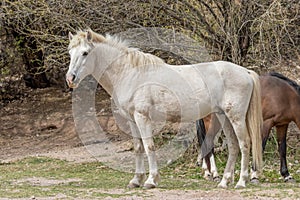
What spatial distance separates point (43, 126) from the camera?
47.0 ft

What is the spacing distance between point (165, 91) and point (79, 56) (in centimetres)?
108

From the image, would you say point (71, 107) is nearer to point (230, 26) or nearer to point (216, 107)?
point (230, 26)

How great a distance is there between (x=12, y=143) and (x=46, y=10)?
14.4 feet

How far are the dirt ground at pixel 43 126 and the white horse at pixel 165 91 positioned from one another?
3631 millimetres

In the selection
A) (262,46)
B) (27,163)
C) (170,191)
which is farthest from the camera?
(27,163)

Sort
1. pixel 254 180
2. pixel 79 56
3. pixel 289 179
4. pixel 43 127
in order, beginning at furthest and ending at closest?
1. pixel 43 127
2. pixel 289 179
3. pixel 254 180
4. pixel 79 56

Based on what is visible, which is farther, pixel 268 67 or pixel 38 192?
pixel 268 67

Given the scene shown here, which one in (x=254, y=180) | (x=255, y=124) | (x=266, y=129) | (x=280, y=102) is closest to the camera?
(x=255, y=124)

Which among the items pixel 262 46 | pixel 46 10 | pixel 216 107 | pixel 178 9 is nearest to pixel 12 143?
pixel 46 10

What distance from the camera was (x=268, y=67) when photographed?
1020 cm

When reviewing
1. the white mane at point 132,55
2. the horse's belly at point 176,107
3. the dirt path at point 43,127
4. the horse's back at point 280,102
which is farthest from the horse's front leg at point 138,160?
the dirt path at point 43,127

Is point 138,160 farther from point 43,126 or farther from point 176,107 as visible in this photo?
point 43,126

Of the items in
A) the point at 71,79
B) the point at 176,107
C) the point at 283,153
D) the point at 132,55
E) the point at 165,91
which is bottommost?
the point at 283,153

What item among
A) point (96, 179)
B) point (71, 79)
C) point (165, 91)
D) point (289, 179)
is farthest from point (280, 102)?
point (71, 79)
